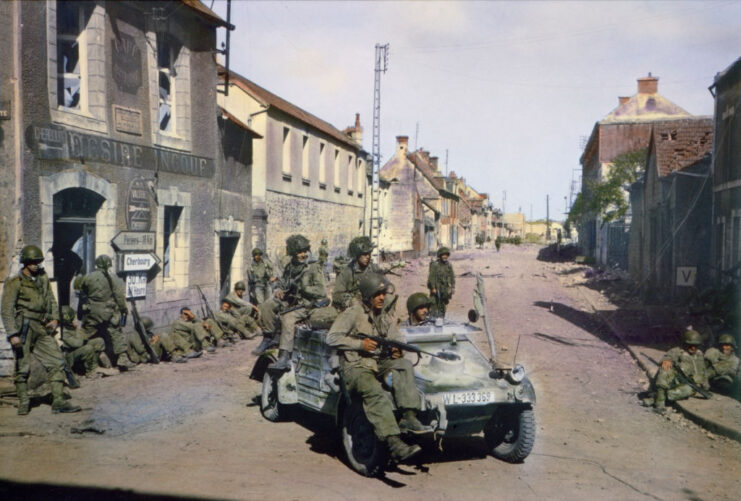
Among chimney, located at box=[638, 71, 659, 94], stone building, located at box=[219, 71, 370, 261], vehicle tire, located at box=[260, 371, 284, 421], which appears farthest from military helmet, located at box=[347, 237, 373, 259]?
chimney, located at box=[638, 71, 659, 94]

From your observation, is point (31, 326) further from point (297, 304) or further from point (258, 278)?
point (258, 278)

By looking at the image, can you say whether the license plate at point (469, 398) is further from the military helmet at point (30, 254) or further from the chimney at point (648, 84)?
the chimney at point (648, 84)

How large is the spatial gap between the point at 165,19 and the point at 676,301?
606 inches

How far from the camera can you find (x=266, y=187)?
1992cm

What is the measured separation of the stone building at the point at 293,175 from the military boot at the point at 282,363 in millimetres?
10497

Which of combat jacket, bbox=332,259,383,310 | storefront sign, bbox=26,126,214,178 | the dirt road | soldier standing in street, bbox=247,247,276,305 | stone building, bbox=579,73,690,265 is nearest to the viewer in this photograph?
the dirt road

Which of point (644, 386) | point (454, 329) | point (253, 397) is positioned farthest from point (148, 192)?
point (644, 386)

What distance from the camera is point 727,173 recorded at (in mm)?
15617

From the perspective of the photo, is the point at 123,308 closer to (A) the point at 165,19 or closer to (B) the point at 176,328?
(B) the point at 176,328

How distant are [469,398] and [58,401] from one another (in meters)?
5.04

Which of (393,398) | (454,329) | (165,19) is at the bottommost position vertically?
(393,398)

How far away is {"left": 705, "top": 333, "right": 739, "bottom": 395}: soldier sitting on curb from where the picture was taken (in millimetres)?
8828

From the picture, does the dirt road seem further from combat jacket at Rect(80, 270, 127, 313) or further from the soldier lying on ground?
combat jacket at Rect(80, 270, 127, 313)

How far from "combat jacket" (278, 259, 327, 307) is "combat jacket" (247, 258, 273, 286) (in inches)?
264
